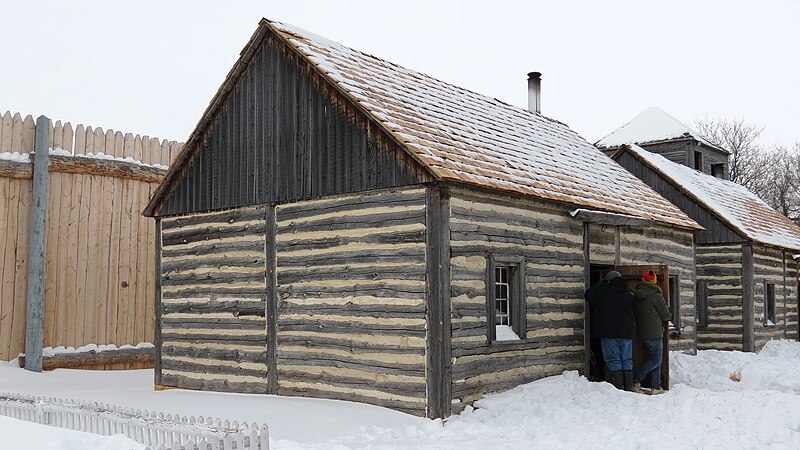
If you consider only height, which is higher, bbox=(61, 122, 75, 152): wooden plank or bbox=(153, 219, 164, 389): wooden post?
bbox=(61, 122, 75, 152): wooden plank

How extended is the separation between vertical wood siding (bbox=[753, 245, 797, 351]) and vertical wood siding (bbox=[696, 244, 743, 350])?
0.56 m

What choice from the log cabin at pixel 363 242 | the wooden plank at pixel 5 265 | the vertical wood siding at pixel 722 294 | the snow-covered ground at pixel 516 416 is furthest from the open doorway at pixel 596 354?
the wooden plank at pixel 5 265

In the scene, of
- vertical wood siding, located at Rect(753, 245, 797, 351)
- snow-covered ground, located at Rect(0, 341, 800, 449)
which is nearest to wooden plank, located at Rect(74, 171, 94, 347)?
snow-covered ground, located at Rect(0, 341, 800, 449)

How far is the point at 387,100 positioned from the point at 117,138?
4.74 metres

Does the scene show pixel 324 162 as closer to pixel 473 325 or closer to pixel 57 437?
pixel 473 325

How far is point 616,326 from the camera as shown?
12477 millimetres

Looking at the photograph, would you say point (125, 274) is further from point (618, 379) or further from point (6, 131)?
point (618, 379)

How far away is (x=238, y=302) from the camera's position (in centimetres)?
1248

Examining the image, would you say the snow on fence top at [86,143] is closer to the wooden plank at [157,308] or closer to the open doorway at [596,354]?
the wooden plank at [157,308]

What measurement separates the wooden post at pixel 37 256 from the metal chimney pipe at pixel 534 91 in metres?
12.3

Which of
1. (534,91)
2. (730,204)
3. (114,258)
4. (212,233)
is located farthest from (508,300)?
(730,204)

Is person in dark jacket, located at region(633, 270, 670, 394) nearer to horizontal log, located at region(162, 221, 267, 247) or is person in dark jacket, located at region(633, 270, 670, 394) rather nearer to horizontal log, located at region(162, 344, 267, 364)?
horizontal log, located at region(162, 344, 267, 364)

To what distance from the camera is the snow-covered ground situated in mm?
8734

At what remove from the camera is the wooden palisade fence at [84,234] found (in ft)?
39.8
